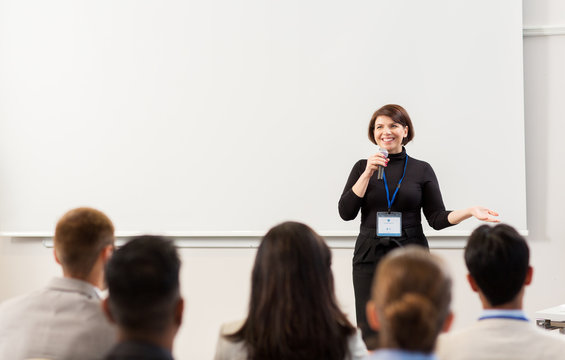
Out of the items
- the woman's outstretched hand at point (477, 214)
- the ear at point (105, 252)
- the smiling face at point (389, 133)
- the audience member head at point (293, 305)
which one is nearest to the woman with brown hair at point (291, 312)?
the audience member head at point (293, 305)

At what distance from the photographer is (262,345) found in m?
1.55

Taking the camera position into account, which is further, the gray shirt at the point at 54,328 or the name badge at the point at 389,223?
the name badge at the point at 389,223

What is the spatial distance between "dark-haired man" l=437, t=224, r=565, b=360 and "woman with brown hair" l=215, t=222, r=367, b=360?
0.28m

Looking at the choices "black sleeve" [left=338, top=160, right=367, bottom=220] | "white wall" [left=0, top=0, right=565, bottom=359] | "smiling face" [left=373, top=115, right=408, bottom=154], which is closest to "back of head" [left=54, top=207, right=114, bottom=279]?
"black sleeve" [left=338, top=160, right=367, bottom=220]

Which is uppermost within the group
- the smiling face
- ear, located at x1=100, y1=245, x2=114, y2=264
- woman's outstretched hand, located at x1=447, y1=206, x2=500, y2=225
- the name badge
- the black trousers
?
the smiling face

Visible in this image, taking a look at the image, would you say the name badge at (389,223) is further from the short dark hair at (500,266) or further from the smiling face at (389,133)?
the short dark hair at (500,266)

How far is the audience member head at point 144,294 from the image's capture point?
136 cm

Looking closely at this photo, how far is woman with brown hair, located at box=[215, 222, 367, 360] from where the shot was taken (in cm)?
154

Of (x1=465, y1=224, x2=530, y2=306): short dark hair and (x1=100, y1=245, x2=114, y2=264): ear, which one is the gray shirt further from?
(x1=465, y1=224, x2=530, y2=306): short dark hair

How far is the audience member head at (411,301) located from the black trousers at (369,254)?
5.60 feet

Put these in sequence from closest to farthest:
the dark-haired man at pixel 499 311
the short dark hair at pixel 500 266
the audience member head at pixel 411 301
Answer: the audience member head at pixel 411 301
the dark-haired man at pixel 499 311
the short dark hair at pixel 500 266

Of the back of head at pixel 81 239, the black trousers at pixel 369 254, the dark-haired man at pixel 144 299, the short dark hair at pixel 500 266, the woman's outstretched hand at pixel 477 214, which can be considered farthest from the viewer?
the black trousers at pixel 369 254

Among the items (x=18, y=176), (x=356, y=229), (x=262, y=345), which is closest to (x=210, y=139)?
(x=356, y=229)

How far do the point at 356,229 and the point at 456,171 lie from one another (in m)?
0.72
